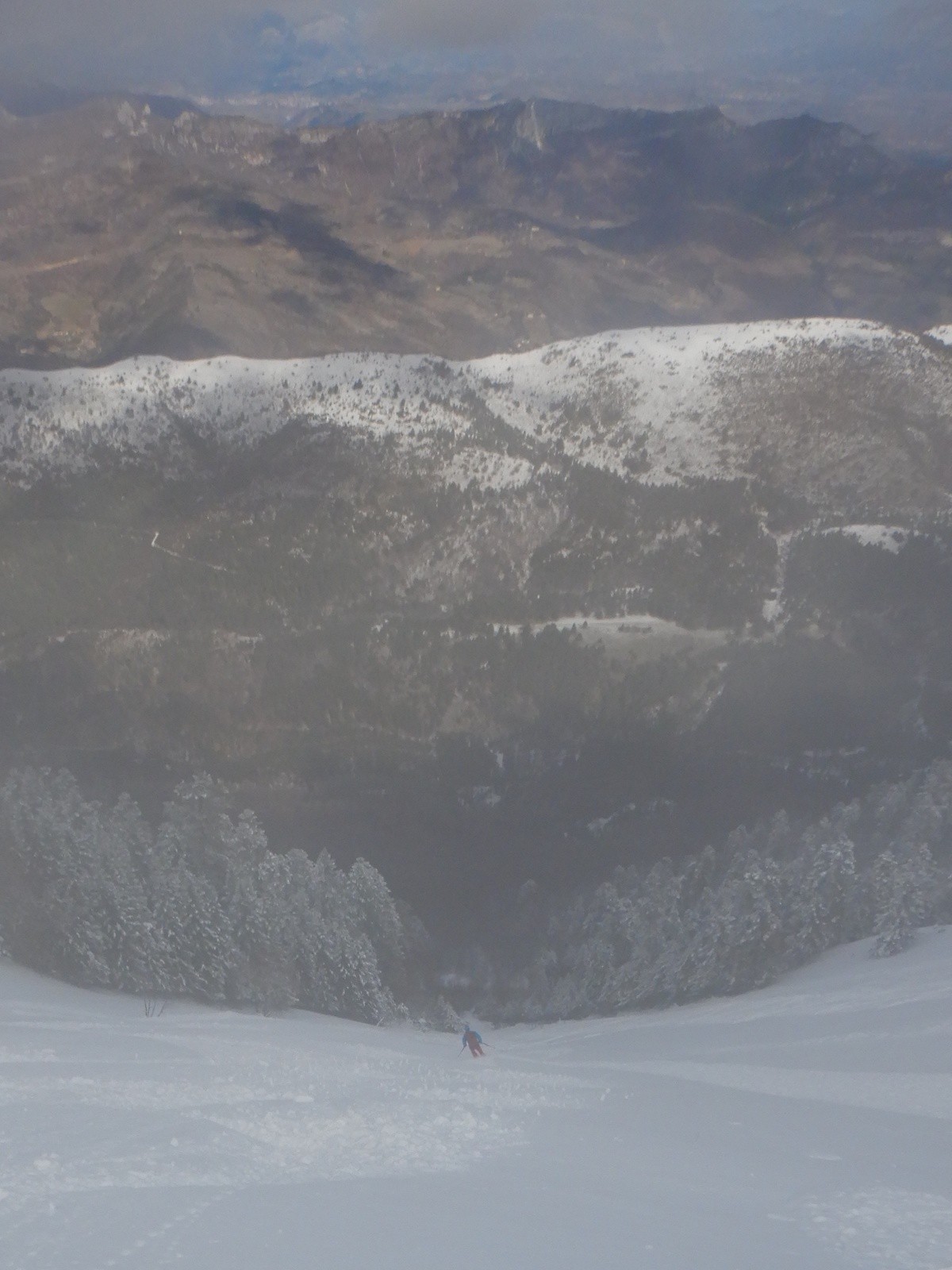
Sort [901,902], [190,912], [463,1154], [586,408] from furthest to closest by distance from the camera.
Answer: [586,408], [190,912], [901,902], [463,1154]

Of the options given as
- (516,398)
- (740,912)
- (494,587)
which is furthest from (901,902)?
(516,398)

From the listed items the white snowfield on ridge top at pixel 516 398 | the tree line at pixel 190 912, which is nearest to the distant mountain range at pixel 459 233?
the white snowfield on ridge top at pixel 516 398

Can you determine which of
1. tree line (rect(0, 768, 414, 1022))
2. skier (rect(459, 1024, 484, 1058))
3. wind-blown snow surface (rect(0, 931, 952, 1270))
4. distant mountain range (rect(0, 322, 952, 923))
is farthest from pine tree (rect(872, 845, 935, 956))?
distant mountain range (rect(0, 322, 952, 923))

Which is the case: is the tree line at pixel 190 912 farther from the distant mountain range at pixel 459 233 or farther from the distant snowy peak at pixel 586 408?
the distant snowy peak at pixel 586 408

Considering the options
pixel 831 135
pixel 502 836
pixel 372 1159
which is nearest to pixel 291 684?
pixel 502 836

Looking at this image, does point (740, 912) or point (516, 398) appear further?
point (516, 398)

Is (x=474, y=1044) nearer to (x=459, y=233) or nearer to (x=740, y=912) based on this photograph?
→ (x=740, y=912)
